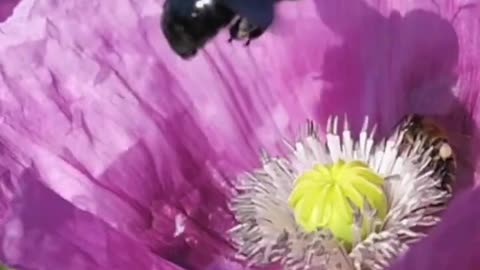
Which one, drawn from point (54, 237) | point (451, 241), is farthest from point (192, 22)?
point (451, 241)

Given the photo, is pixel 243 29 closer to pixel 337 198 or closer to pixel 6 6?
pixel 337 198

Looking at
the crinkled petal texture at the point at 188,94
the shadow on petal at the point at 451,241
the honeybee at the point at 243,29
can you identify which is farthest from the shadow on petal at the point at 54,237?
the shadow on petal at the point at 451,241

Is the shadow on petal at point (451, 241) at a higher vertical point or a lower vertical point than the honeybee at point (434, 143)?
higher

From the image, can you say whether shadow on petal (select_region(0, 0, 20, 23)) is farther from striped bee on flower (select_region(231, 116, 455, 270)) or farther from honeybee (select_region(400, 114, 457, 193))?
honeybee (select_region(400, 114, 457, 193))

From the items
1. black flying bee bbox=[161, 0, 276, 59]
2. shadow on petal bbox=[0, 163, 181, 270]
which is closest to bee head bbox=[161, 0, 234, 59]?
black flying bee bbox=[161, 0, 276, 59]

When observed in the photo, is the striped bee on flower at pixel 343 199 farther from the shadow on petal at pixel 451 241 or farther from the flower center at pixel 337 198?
the shadow on petal at pixel 451 241
